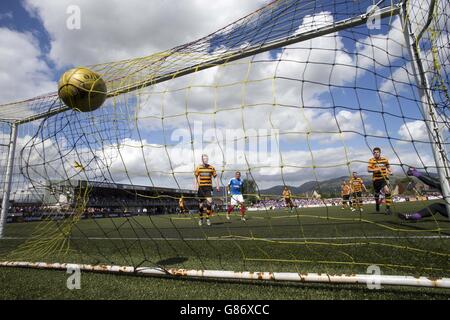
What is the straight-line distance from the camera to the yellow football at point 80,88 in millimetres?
3715

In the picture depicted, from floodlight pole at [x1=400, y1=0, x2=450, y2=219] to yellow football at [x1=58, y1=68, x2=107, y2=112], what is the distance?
379 centimetres

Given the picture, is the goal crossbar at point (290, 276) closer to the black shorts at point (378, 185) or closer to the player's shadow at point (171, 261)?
the player's shadow at point (171, 261)

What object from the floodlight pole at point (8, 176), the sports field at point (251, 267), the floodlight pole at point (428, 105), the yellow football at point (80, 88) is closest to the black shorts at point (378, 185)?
the sports field at point (251, 267)

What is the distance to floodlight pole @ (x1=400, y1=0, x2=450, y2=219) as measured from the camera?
3.34m

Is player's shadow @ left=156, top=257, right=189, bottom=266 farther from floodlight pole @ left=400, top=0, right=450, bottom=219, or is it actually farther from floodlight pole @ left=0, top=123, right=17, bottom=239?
floodlight pole @ left=0, top=123, right=17, bottom=239

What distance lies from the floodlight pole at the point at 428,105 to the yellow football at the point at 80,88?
379cm

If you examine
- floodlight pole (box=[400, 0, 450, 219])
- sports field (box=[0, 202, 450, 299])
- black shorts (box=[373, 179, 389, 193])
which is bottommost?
sports field (box=[0, 202, 450, 299])

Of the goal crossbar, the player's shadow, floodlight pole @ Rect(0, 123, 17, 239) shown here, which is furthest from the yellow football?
floodlight pole @ Rect(0, 123, 17, 239)

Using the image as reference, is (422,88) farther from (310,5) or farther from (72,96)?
(72,96)

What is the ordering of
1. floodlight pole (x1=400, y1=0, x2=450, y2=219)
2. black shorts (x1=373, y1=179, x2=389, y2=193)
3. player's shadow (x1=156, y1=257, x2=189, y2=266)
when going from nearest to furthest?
floodlight pole (x1=400, y1=0, x2=450, y2=219) < player's shadow (x1=156, y1=257, x2=189, y2=266) < black shorts (x1=373, y1=179, x2=389, y2=193)

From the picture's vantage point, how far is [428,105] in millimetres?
3459

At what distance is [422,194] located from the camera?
5.88 meters

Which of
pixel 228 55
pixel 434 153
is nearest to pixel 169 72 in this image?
pixel 228 55
